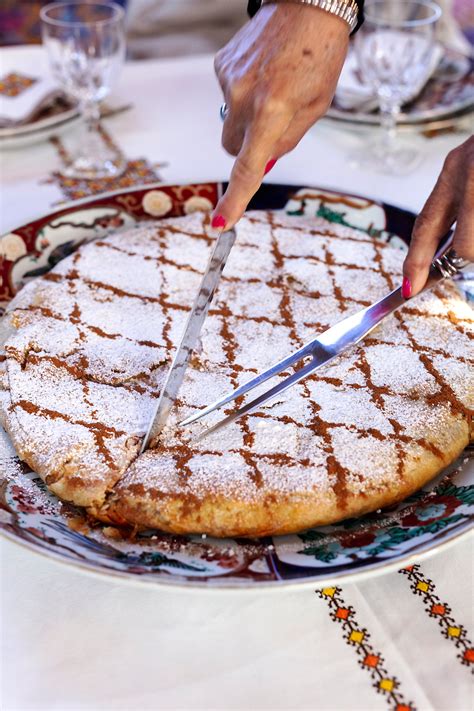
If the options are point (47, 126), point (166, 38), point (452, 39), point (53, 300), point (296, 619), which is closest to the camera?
point (296, 619)

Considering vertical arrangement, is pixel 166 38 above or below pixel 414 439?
above

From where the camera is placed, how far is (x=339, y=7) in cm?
102

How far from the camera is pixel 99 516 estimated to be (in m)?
0.87

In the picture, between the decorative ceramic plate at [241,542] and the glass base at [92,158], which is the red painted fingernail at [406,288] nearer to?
→ the decorative ceramic plate at [241,542]

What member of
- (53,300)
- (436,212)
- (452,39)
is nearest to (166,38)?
(452,39)

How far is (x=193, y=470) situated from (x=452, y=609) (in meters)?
0.35

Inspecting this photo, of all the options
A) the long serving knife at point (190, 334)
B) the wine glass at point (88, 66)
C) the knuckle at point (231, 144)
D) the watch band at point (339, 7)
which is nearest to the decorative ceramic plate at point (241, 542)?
the long serving knife at point (190, 334)

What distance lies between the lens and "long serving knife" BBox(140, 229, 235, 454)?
943 mm

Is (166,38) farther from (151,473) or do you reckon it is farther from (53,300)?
(151,473)

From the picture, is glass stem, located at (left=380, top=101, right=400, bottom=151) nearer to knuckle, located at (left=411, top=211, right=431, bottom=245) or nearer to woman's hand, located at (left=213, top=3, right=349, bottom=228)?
woman's hand, located at (left=213, top=3, right=349, bottom=228)

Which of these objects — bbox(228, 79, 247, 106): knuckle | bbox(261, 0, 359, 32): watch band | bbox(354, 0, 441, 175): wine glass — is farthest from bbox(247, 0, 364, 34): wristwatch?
bbox(354, 0, 441, 175): wine glass

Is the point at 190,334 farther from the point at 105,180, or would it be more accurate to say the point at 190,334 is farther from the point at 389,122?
the point at 389,122

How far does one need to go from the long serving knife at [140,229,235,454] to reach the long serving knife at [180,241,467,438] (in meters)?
0.04

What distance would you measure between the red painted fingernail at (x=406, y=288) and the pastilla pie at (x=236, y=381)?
0.11 metres
